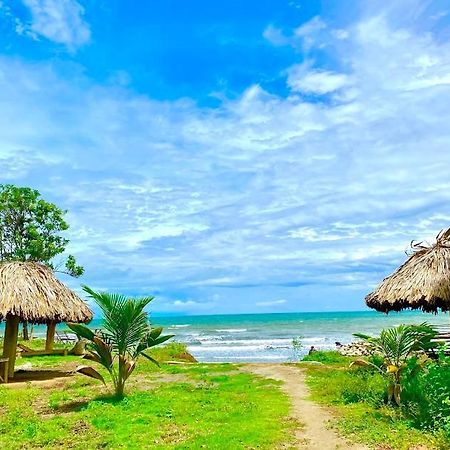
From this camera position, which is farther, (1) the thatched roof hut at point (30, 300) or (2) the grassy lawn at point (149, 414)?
(1) the thatched roof hut at point (30, 300)

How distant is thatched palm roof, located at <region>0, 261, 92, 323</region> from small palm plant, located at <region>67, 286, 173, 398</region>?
133 inches

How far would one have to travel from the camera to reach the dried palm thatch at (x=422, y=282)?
11.2 meters

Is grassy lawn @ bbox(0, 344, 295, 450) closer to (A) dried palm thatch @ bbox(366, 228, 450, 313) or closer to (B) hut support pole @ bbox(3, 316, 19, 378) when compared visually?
(B) hut support pole @ bbox(3, 316, 19, 378)

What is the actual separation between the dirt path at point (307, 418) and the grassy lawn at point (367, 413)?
224mm

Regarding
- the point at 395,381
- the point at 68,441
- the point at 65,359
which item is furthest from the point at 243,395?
the point at 65,359

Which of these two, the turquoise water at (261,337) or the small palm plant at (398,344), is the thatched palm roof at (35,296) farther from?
the small palm plant at (398,344)

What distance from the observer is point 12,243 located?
86.0ft

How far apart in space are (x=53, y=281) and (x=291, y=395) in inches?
299

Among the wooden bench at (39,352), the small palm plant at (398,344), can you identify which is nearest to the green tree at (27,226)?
the wooden bench at (39,352)

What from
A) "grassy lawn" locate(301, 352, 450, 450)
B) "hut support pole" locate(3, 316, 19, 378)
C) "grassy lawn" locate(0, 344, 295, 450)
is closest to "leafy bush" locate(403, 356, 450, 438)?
"grassy lawn" locate(301, 352, 450, 450)

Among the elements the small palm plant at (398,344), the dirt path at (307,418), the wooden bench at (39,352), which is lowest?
the dirt path at (307,418)

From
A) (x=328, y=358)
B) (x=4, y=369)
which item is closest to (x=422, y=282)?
(x=328, y=358)

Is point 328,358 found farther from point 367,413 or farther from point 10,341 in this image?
point 10,341

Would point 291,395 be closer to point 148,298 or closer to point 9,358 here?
point 148,298
